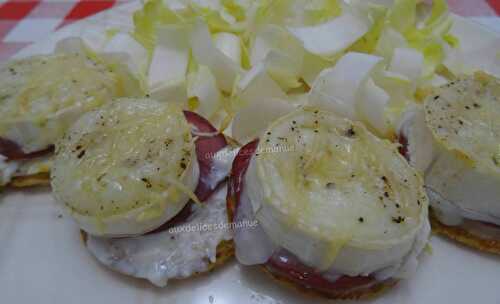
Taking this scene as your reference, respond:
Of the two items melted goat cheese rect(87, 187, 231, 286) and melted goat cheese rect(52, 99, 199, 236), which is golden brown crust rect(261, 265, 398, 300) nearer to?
melted goat cheese rect(87, 187, 231, 286)

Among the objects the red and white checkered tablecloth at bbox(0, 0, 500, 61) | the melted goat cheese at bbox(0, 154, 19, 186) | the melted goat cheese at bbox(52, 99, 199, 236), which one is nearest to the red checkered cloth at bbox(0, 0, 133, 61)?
the red and white checkered tablecloth at bbox(0, 0, 500, 61)

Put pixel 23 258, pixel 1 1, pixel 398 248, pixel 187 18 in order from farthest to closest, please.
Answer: pixel 1 1, pixel 187 18, pixel 23 258, pixel 398 248

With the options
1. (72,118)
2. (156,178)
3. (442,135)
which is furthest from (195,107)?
(442,135)

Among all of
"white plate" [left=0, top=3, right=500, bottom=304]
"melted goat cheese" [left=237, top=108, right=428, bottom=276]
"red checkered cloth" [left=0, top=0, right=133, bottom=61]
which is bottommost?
"red checkered cloth" [left=0, top=0, right=133, bottom=61]

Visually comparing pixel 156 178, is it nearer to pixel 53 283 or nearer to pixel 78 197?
pixel 78 197

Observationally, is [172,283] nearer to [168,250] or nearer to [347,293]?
[168,250]
